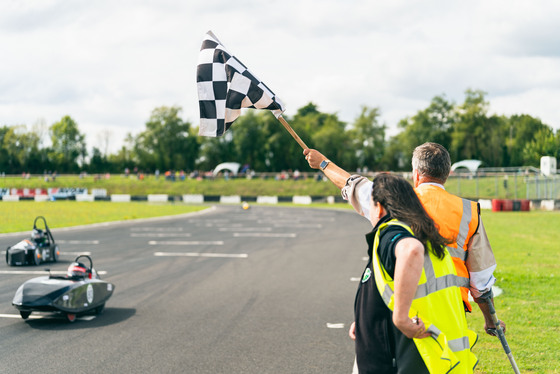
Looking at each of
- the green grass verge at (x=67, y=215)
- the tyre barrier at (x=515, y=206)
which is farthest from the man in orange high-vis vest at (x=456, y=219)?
the tyre barrier at (x=515, y=206)

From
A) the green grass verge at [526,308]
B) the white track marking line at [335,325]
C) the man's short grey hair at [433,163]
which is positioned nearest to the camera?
the man's short grey hair at [433,163]

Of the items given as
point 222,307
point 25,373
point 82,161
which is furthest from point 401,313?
point 82,161

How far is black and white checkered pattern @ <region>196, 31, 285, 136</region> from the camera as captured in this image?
3.99 m

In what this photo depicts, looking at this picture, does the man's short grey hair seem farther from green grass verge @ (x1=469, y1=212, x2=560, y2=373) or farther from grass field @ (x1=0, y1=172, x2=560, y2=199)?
grass field @ (x1=0, y1=172, x2=560, y2=199)

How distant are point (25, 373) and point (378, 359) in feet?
11.8

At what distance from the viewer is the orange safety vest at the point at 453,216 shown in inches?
116

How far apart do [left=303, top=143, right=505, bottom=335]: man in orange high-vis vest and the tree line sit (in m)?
74.6

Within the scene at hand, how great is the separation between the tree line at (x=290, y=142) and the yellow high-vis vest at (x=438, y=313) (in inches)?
A: 2963

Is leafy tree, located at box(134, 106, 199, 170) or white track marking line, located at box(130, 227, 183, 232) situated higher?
leafy tree, located at box(134, 106, 199, 170)

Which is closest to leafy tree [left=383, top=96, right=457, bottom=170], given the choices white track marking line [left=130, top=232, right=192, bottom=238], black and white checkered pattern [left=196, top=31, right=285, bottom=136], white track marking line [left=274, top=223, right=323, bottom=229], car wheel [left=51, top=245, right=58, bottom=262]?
white track marking line [left=274, top=223, right=323, bottom=229]

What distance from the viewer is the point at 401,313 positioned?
244 cm

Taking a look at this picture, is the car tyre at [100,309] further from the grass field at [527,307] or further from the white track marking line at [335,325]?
the grass field at [527,307]

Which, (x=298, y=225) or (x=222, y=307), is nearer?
(x=222, y=307)

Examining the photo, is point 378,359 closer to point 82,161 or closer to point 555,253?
point 555,253
